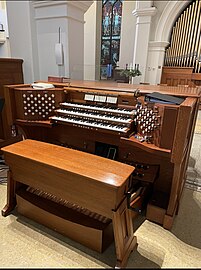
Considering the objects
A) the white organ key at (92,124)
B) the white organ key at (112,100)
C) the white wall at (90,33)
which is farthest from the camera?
the white wall at (90,33)

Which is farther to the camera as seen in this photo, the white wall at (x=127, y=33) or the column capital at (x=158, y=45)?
the white wall at (x=127, y=33)

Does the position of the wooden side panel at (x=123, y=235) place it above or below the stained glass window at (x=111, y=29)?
below

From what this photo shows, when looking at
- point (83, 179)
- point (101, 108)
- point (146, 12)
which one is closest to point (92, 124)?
point (101, 108)

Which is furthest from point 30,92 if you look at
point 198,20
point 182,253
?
point 198,20

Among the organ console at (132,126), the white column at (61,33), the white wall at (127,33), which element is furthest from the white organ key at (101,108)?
the white wall at (127,33)

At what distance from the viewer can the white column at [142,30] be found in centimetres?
548

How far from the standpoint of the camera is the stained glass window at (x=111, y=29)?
894 centimetres

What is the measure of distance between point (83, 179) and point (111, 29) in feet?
31.1

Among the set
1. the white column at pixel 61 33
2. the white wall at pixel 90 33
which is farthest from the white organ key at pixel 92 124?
the white wall at pixel 90 33

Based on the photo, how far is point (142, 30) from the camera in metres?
5.71

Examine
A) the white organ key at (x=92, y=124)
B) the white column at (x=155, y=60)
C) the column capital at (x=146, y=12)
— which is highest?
the column capital at (x=146, y=12)

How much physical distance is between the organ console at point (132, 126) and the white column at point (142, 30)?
382 centimetres

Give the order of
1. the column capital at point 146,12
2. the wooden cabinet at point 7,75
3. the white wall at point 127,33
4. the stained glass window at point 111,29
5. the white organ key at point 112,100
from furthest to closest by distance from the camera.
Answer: the stained glass window at point 111,29 < the white wall at point 127,33 < the column capital at point 146,12 < the wooden cabinet at point 7,75 < the white organ key at point 112,100

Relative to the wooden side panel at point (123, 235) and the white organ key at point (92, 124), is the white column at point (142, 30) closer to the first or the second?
the white organ key at point (92, 124)
